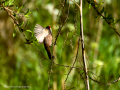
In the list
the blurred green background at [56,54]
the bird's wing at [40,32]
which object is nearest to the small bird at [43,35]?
the bird's wing at [40,32]

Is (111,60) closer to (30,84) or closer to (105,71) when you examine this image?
(105,71)

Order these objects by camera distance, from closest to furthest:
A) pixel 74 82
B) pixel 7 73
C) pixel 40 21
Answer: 1. pixel 74 82
2. pixel 7 73
3. pixel 40 21

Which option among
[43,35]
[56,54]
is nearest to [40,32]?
[43,35]

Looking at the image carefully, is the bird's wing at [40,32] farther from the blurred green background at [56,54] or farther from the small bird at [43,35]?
the blurred green background at [56,54]

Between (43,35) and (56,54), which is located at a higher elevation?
(43,35)

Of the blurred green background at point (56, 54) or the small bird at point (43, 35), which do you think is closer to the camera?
the small bird at point (43, 35)

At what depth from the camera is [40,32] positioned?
1474 millimetres

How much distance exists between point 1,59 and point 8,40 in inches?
15.9

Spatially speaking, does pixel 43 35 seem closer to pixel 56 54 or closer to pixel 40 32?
pixel 40 32

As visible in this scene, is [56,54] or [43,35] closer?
[43,35]

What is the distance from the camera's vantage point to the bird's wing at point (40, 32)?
4.72ft

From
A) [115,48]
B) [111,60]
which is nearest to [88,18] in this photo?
[115,48]

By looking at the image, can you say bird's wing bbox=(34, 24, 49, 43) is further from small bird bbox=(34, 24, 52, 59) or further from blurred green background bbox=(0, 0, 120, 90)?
blurred green background bbox=(0, 0, 120, 90)

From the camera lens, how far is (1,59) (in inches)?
121
